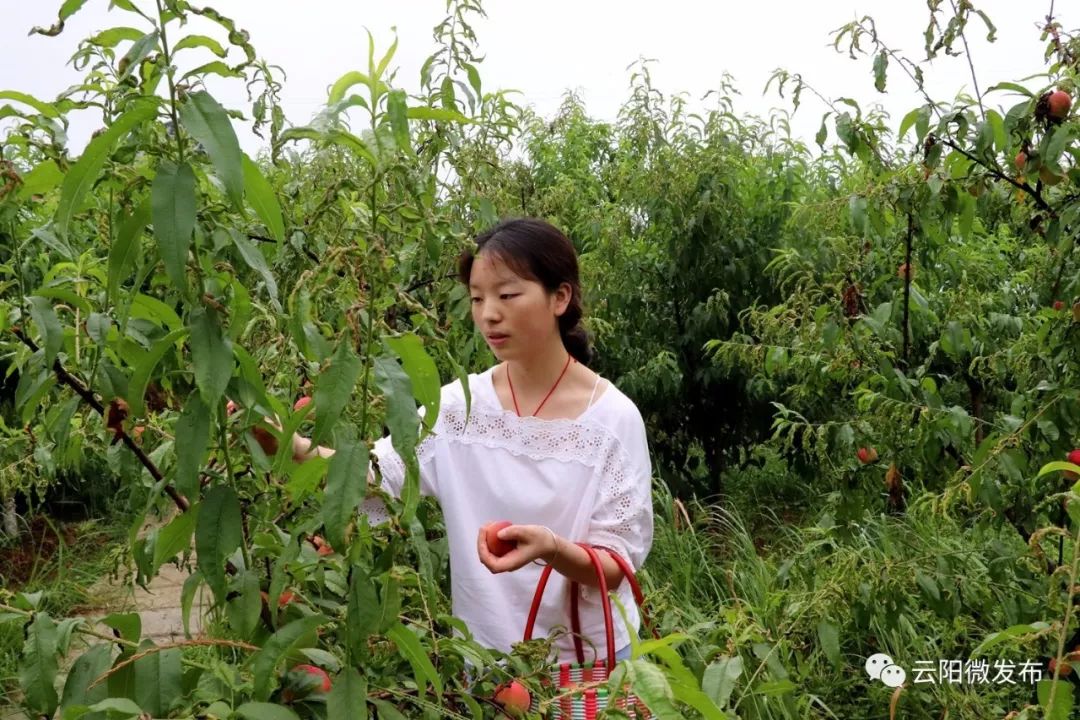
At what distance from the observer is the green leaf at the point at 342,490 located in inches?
40.6

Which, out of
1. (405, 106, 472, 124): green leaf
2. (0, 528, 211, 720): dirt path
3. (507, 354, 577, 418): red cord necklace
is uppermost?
(405, 106, 472, 124): green leaf

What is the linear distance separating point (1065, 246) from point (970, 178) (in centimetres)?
25

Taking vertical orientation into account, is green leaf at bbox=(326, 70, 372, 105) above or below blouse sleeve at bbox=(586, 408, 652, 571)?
above

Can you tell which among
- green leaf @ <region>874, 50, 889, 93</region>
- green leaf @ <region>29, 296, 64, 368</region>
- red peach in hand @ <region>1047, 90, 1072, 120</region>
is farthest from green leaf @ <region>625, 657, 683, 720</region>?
green leaf @ <region>874, 50, 889, 93</region>

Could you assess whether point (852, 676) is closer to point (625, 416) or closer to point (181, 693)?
point (625, 416)

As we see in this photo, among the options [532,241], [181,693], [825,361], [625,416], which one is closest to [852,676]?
[825,361]

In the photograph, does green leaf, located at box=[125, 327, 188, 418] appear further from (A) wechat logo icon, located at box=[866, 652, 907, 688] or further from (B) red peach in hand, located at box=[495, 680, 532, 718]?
(A) wechat logo icon, located at box=[866, 652, 907, 688]

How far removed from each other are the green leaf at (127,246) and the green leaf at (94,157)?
0.15 ft

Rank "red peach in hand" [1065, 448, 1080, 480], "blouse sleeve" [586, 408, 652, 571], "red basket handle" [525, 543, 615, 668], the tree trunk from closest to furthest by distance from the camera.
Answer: "red basket handle" [525, 543, 615, 668]
"blouse sleeve" [586, 408, 652, 571]
"red peach in hand" [1065, 448, 1080, 480]
the tree trunk

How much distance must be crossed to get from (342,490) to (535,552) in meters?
0.58

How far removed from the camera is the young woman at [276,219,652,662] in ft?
6.45

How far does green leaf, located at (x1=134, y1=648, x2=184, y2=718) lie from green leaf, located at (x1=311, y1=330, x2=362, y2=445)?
346mm

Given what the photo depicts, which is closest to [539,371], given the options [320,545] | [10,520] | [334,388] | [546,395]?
[546,395]

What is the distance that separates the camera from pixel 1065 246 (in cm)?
245
